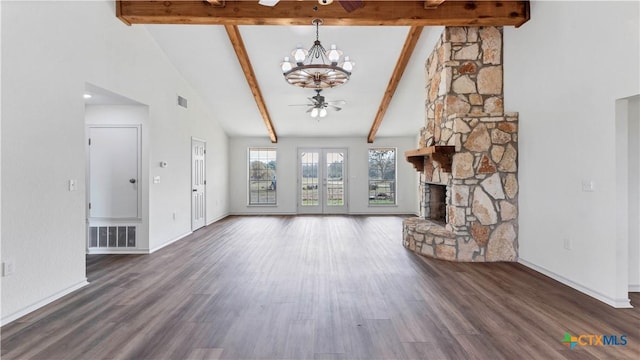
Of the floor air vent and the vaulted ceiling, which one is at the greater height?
the vaulted ceiling

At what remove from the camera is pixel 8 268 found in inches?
113

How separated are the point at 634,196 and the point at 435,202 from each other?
2969mm

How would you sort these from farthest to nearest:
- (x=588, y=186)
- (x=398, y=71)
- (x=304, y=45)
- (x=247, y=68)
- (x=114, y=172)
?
(x=398, y=71), (x=247, y=68), (x=304, y=45), (x=114, y=172), (x=588, y=186)

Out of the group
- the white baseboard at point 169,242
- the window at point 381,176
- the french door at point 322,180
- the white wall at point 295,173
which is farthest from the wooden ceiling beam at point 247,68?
the window at point 381,176

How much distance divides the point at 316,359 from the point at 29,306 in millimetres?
2867

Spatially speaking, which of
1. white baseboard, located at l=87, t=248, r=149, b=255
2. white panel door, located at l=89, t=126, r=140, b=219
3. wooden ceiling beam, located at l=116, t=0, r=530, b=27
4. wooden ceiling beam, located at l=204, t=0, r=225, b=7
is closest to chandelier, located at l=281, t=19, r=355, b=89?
wooden ceiling beam, located at l=116, t=0, r=530, b=27

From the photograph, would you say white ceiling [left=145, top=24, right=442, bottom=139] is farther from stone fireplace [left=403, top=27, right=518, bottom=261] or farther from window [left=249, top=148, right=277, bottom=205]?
window [left=249, top=148, right=277, bottom=205]

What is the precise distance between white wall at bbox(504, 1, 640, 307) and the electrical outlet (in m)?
5.69

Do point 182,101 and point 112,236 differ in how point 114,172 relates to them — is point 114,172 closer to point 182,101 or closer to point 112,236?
point 112,236

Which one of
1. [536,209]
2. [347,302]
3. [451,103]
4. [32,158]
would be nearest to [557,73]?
[451,103]

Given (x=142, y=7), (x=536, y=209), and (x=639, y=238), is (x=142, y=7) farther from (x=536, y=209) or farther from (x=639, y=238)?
(x=639, y=238)

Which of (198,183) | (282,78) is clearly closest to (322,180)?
(198,183)

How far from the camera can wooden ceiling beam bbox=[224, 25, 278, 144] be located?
17.2 ft

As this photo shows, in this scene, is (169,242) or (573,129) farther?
(169,242)
